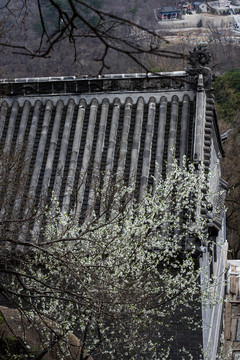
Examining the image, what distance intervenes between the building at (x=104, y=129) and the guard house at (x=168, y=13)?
426ft

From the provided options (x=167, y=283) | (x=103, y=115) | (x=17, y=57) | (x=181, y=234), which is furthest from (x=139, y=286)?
(x=17, y=57)

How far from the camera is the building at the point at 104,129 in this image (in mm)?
18422

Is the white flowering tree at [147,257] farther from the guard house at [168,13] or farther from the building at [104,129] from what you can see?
the guard house at [168,13]

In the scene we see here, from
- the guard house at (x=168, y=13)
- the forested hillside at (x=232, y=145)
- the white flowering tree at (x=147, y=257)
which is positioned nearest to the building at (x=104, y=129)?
the white flowering tree at (x=147, y=257)

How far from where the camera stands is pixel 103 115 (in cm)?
1984

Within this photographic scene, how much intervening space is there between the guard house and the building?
12977cm

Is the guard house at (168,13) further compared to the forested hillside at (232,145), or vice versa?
the guard house at (168,13)

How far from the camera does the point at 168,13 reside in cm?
14788

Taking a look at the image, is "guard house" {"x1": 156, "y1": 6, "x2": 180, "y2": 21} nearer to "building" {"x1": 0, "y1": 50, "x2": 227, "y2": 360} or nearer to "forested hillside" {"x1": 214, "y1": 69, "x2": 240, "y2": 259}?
"forested hillside" {"x1": 214, "y1": 69, "x2": 240, "y2": 259}

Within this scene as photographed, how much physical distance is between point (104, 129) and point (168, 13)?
133740 mm

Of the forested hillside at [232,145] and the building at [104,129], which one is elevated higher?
the forested hillside at [232,145]

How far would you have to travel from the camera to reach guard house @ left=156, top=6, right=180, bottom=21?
146m

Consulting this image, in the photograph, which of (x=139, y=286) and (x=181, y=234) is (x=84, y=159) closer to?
(x=181, y=234)

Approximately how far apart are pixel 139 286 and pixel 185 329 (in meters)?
2.92
